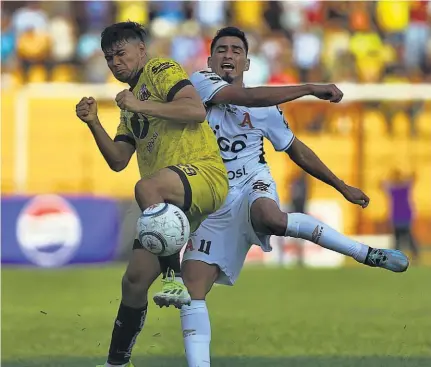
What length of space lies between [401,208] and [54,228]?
26.4 feet

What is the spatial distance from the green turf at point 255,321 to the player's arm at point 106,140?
1.91 meters

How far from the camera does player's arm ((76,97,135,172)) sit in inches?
272

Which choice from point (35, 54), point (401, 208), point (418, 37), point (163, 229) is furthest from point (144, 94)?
point (418, 37)

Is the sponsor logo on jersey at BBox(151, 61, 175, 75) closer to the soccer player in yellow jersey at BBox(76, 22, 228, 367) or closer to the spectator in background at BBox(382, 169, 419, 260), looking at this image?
the soccer player in yellow jersey at BBox(76, 22, 228, 367)

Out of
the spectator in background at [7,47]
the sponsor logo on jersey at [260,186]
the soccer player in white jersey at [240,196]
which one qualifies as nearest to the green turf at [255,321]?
the soccer player in white jersey at [240,196]

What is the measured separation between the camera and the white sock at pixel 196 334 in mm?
6941

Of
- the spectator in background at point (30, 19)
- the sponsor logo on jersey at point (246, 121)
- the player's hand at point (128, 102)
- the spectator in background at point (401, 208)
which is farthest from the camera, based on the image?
the spectator in background at point (30, 19)

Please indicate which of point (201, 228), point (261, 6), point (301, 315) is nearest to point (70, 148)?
point (261, 6)

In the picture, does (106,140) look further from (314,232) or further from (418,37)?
(418,37)

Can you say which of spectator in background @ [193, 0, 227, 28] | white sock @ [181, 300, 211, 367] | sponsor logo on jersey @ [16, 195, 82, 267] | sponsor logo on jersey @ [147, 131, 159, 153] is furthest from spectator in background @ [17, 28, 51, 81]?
white sock @ [181, 300, 211, 367]

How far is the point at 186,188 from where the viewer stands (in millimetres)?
6652

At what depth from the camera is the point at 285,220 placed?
766cm

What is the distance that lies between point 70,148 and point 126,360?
17.8 m

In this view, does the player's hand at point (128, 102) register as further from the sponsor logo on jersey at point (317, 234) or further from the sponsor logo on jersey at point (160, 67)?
the sponsor logo on jersey at point (317, 234)
